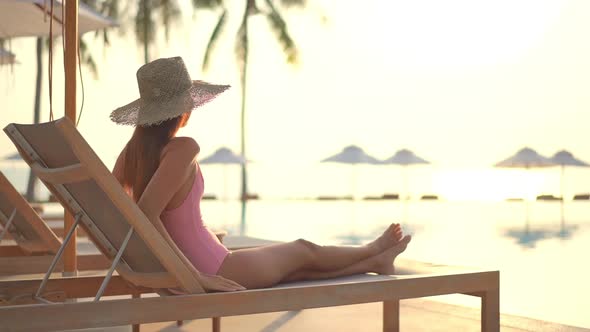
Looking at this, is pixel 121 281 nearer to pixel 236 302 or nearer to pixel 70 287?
pixel 70 287

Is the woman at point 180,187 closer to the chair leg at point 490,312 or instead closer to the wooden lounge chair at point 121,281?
the wooden lounge chair at point 121,281

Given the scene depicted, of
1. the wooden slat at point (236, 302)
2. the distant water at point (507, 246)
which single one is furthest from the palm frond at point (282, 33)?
the wooden slat at point (236, 302)

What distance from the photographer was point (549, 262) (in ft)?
30.3

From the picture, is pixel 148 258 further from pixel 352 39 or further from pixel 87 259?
pixel 352 39

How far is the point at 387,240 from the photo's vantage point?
10.1 ft

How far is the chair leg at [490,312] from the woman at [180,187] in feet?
1.89

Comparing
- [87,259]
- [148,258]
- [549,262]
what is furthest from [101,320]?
[549,262]

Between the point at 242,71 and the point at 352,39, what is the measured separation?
27.6 feet

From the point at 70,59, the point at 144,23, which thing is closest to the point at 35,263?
the point at 70,59

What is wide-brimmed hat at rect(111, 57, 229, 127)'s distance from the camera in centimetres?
274

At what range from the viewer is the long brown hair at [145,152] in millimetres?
2627

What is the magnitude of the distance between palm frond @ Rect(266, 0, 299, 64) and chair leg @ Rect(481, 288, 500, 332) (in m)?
18.9

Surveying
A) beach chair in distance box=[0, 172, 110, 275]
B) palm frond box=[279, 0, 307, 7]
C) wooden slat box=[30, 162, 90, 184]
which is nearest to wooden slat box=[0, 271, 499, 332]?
wooden slat box=[30, 162, 90, 184]

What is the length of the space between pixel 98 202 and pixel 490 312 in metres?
1.41
